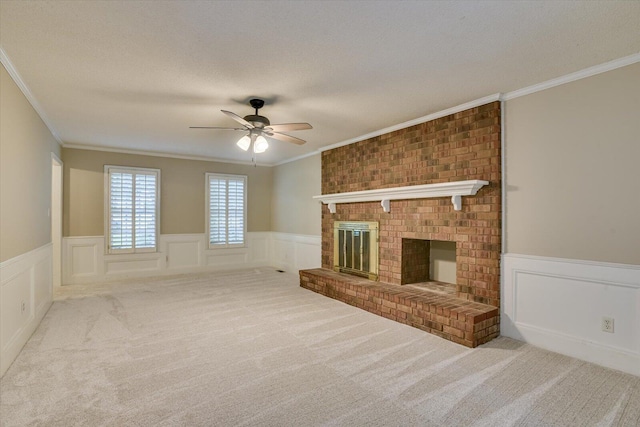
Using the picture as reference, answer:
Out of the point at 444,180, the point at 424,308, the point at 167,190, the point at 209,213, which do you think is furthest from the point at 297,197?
the point at 424,308

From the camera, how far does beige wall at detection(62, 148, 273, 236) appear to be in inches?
228

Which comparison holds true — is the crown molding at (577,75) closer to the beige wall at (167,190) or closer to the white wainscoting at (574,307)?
the white wainscoting at (574,307)

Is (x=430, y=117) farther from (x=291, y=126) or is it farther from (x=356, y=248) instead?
(x=356, y=248)

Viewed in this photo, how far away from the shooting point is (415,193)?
13.3 feet

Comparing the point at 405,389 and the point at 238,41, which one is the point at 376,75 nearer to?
the point at 238,41

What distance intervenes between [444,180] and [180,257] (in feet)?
18.1

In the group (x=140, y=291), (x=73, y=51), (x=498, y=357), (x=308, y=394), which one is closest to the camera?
(x=308, y=394)

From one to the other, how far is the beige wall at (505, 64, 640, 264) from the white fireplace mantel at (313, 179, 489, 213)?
0.40 meters

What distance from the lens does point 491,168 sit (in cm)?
341

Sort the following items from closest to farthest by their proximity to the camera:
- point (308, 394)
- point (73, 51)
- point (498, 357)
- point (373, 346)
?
point (308, 394) → point (73, 51) → point (498, 357) → point (373, 346)

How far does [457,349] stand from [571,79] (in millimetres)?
2690

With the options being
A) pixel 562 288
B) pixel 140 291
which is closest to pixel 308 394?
pixel 562 288

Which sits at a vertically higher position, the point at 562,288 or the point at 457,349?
the point at 562,288

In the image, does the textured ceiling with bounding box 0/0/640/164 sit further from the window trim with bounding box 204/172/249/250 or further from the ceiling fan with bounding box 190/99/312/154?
the window trim with bounding box 204/172/249/250
